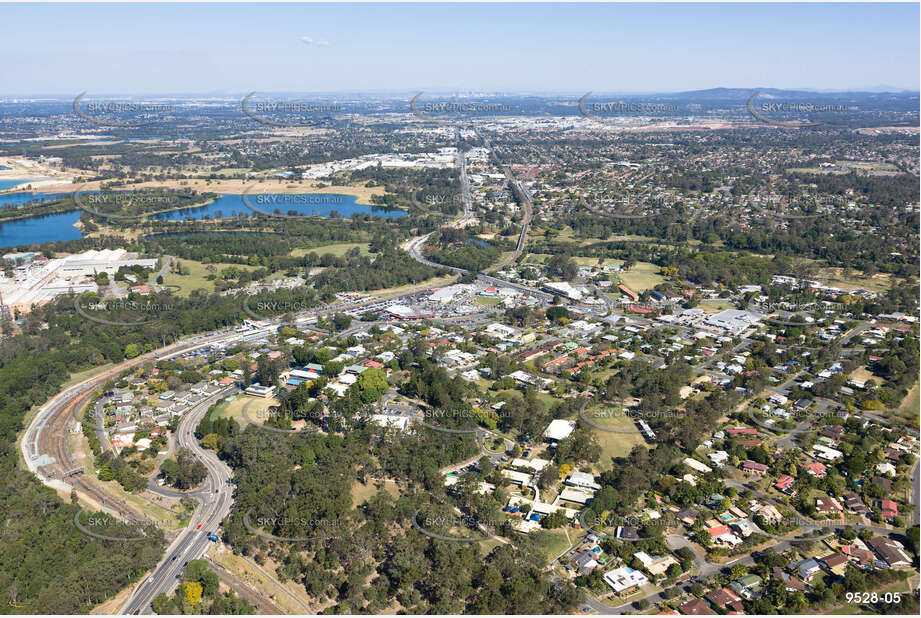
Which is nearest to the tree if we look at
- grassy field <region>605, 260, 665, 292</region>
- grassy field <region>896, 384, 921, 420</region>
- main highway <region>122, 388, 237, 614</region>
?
main highway <region>122, 388, 237, 614</region>

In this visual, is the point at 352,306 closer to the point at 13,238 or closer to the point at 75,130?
the point at 13,238

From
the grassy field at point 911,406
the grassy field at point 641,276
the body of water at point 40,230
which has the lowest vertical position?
the grassy field at point 911,406

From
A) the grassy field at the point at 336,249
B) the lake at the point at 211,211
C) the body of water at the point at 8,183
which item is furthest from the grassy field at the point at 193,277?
the body of water at the point at 8,183

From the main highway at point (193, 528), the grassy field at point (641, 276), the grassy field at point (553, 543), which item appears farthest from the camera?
the grassy field at point (641, 276)

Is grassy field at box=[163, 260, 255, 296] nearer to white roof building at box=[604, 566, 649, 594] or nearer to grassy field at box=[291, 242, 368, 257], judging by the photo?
grassy field at box=[291, 242, 368, 257]

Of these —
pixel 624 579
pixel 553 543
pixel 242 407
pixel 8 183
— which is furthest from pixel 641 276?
pixel 8 183

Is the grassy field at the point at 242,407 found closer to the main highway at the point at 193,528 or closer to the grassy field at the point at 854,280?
the main highway at the point at 193,528
